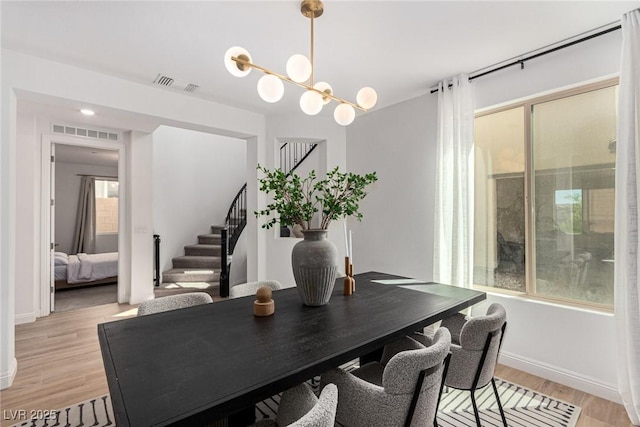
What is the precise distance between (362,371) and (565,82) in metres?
2.69

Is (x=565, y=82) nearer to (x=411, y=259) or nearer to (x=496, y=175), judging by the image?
(x=496, y=175)

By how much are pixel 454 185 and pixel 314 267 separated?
1.95 m

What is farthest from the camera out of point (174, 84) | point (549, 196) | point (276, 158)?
point (276, 158)

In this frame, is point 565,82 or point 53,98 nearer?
point 565,82

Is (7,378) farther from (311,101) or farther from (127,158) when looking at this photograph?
(127,158)

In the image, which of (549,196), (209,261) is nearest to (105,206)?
(209,261)

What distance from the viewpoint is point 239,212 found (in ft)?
22.1

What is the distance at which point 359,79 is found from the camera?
10.3ft

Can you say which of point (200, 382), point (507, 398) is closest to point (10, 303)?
point (200, 382)

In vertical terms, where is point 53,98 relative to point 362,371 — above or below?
above

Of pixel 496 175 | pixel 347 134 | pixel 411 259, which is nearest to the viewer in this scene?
pixel 496 175

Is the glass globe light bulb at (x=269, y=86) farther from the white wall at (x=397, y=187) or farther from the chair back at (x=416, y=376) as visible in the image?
the white wall at (x=397, y=187)

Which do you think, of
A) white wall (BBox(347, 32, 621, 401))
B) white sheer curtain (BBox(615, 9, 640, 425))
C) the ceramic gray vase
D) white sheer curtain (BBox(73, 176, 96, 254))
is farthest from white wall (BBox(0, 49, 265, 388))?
white sheer curtain (BBox(73, 176, 96, 254))

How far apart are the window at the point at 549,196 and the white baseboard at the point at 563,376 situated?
0.56m
